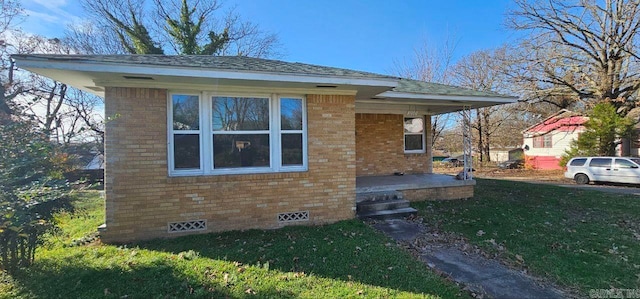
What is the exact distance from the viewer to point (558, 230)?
548 cm

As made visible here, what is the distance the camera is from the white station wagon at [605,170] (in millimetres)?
12770

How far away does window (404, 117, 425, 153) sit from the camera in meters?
10.1

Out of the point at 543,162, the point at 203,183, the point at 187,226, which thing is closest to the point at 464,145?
the point at 203,183

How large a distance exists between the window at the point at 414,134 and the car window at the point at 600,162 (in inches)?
429

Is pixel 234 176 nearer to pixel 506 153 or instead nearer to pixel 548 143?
pixel 548 143

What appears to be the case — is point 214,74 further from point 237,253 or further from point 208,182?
point 237,253

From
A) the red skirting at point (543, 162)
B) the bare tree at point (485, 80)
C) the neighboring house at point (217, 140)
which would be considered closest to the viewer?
the neighboring house at point (217, 140)

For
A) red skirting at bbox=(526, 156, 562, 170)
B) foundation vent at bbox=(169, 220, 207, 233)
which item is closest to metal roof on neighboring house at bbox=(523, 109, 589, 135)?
red skirting at bbox=(526, 156, 562, 170)

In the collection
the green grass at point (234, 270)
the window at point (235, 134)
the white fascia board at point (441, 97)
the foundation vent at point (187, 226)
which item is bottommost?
the green grass at point (234, 270)

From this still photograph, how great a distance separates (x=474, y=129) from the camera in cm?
2706

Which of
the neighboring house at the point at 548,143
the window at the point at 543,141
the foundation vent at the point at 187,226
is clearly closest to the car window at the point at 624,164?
the neighboring house at the point at 548,143

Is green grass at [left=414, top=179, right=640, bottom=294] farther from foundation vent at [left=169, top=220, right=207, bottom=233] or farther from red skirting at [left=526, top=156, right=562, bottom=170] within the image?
red skirting at [left=526, top=156, right=562, bottom=170]

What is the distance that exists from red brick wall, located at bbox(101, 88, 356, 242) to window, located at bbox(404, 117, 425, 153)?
502 centimetres

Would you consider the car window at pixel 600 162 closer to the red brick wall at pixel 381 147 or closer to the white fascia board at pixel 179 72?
the red brick wall at pixel 381 147
